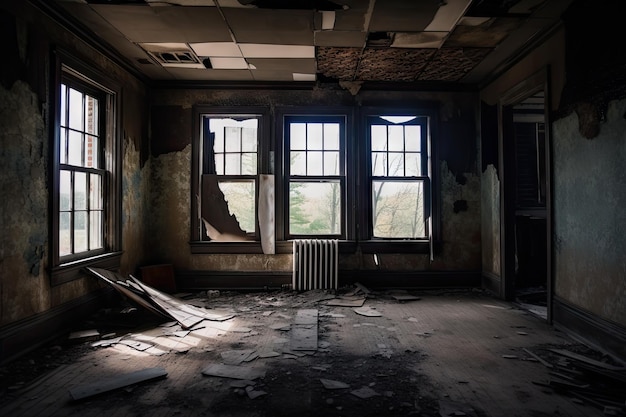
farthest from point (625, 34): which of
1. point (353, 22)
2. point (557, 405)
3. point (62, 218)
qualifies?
point (62, 218)

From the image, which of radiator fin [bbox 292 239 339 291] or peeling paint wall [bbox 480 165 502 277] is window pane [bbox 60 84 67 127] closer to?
radiator fin [bbox 292 239 339 291]

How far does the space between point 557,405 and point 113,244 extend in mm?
4599

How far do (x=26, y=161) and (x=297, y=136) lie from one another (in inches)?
135

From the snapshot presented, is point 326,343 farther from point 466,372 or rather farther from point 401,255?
point 401,255

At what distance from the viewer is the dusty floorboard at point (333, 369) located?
238cm

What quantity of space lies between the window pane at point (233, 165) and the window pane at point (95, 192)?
1730 millimetres

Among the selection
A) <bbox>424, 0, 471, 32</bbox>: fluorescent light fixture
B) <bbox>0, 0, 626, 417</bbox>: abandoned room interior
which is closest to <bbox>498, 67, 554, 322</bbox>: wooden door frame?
<bbox>0, 0, 626, 417</bbox>: abandoned room interior

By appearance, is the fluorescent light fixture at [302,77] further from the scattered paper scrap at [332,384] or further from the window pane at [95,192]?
the scattered paper scrap at [332,384]

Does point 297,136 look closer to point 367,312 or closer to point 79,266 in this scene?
point 367,312

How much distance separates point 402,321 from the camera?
4254mm

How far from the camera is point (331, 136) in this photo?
5941 mm

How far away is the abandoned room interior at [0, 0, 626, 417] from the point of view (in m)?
2.87

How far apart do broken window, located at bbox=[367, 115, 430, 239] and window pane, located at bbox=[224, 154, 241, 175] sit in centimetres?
195

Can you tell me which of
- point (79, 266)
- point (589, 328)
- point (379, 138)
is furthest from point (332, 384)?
point (379, 138)
